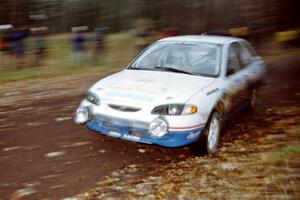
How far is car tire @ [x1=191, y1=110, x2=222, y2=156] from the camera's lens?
547 centimetres

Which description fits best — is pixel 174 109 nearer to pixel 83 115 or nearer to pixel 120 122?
pixel 120 122

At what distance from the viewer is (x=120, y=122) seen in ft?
17.5

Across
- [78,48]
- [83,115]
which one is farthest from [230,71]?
[78,48]

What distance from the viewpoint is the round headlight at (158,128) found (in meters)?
5.14

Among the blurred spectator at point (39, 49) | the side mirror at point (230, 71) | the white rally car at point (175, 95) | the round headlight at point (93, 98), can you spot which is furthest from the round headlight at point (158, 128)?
the blurred spectator at point (39, 49)

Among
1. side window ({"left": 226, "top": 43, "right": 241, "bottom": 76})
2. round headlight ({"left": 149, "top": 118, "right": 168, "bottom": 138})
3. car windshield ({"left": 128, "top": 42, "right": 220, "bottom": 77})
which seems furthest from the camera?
side window ({"left": 226, "top": 43, "right": 241, "bottom": 76})

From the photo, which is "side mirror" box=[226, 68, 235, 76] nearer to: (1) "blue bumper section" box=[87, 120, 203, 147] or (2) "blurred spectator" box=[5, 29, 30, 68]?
(1) "blue bumper section" box=[87, 120, 203, 147]

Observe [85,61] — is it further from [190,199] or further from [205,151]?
[190,199]

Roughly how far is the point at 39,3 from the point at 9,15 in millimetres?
1633

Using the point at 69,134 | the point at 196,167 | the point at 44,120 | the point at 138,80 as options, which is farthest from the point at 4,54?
the point at 196,167

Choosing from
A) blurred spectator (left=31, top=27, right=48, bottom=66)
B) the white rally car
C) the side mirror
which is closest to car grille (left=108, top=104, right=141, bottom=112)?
the white rally car

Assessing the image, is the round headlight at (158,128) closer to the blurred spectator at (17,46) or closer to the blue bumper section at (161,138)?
the blue bumper section at (161,138)

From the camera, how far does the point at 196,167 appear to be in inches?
212

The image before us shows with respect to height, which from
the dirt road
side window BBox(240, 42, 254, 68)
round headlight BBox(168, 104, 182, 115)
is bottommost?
the dirt road
